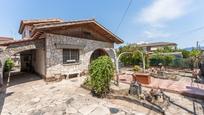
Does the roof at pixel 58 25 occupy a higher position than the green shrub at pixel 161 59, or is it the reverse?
the roof at pixel 58 25

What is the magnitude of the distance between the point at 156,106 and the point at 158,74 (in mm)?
7471

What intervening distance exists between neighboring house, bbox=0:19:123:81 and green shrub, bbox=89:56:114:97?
328cm

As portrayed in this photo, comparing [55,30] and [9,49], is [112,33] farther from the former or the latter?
[9,49]

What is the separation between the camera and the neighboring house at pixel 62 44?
977cm

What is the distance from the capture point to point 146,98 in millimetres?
6586

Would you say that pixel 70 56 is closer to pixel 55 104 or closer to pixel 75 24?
pixel 75 24

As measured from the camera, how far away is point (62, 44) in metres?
11.1

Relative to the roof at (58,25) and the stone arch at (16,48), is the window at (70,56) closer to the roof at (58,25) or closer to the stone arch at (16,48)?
the stone arch at (16,48)

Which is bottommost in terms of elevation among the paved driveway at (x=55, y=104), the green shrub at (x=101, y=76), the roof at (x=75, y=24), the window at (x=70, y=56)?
the paved driveway at (x=55, y=104)

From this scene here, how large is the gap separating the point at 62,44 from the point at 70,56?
141 cm

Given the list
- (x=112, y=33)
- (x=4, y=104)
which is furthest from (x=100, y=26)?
(x=4, y=104)

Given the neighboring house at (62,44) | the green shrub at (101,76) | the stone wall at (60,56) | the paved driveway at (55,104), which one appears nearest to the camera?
the paved driveway at (55,104)

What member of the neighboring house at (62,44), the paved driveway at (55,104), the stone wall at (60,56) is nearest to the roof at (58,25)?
the neighboring house at (62,44)

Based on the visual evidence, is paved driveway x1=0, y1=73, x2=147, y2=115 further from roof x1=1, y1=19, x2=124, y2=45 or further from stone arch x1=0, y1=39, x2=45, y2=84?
roof x1=1, y1=19, x2=124, y2=45
